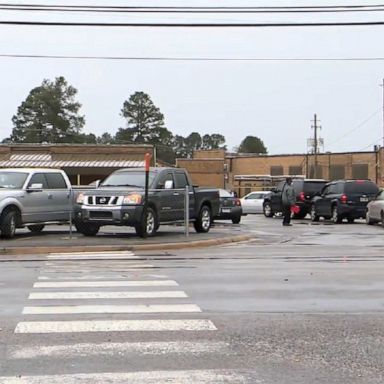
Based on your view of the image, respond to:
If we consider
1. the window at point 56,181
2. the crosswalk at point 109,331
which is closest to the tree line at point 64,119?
the window at point 56,181

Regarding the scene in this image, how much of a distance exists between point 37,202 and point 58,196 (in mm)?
949

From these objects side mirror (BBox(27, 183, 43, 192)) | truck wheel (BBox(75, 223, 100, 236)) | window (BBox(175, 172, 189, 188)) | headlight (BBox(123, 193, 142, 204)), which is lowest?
truck wheel (BBox(75, 223, 100, 236))

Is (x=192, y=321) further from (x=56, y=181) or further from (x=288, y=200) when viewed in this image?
(x=288, y=200)

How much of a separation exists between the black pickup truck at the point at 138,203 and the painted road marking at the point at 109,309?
810cm

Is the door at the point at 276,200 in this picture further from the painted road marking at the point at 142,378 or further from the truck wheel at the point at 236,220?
the painted road marking at the point at 142,378

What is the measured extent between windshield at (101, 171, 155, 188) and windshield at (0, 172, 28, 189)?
6.81ft

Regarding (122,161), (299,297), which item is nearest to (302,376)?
(299,297)

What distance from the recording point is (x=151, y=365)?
559 centimetres

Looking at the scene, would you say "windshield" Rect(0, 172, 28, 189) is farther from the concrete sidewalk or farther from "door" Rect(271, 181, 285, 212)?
"door" Rect(271, 181, 285, 212)

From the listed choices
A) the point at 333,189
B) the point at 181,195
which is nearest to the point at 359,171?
the point at 333,189

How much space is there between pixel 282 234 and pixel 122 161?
94.3 ft

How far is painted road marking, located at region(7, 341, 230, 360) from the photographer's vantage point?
19.3 ft

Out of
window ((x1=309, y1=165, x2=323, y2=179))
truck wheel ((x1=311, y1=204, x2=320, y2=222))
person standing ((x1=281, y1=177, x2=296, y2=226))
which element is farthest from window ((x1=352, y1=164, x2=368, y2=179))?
person standing ((x1=281, y1=177, x2=296, y2=226))

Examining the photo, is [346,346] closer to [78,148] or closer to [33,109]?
[78,148]
